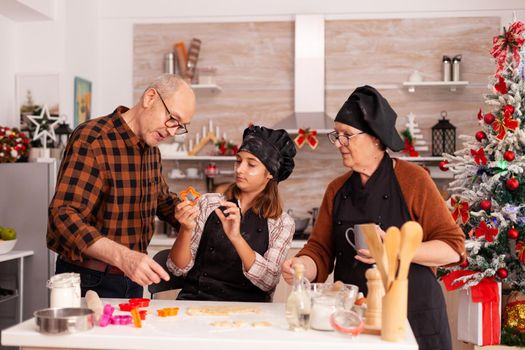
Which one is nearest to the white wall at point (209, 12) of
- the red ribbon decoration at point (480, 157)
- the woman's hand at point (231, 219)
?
the red ribbon decoration at point (480, 157)

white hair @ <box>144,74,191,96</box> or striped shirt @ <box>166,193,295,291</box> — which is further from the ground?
white hair @ <box>144,74,191,96</box>

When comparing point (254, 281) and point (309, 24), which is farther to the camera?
point (309, 24)

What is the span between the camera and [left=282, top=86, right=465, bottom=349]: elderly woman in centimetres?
246

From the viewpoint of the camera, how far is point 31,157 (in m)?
4.87

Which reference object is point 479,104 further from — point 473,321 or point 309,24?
point 473,321

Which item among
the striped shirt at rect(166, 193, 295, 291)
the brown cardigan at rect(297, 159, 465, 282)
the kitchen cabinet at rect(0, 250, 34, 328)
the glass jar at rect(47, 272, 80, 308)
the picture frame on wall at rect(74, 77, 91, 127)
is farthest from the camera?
the picture frame on wall at rect(74, 77, 91, 127)

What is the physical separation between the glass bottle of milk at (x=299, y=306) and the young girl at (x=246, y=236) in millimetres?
708

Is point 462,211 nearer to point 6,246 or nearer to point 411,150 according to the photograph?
point 411,150

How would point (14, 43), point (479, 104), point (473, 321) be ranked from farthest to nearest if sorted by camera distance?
point (479, 104) < point (14, 43) < point (473, 321)

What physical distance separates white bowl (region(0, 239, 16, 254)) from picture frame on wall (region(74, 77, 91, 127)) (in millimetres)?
1306

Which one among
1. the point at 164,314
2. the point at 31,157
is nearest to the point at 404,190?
the point at 164,314

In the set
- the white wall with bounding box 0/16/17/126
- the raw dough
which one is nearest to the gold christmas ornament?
the raw dough

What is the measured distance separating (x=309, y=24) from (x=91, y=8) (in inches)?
75.3

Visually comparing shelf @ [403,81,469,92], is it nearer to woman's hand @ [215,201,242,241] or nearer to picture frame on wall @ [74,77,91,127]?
picture frame on wall @ [74,77,91,127]
